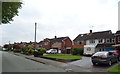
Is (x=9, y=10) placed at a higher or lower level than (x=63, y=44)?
higher

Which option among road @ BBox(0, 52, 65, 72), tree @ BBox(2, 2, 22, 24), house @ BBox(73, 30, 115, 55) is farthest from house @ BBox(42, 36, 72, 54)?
road @ BBox(0, 52, 65, 72)

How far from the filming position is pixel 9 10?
15398 millimetres

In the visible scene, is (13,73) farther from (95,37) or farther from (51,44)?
(51,44)

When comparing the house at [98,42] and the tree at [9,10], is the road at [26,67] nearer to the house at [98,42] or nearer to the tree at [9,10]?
the tree at [9,10]

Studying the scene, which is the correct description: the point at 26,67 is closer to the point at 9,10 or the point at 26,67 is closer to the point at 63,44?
the point at 9,10

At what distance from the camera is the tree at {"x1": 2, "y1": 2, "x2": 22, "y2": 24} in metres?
14.4

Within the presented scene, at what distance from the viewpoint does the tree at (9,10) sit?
1439 centimetres

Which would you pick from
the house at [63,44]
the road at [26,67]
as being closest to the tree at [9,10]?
the road at [26,67]

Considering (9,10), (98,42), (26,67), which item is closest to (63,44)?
(98,42)

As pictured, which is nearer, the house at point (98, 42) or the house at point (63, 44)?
the house at point (98, 42)

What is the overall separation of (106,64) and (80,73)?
18.2 ft

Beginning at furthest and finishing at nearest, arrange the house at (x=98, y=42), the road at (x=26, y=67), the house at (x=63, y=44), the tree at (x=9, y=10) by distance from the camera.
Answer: the house at (x=63, y=44)
the house at (x=98, y=42)
the tree at (x=9, y=10)
the road at (x=26, y=67)

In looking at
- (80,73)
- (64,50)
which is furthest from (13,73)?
(64,50)

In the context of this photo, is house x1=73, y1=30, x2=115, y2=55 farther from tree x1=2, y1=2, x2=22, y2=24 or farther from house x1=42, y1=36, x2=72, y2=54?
tree x1=2, y1=2, x2=22, y2=24
